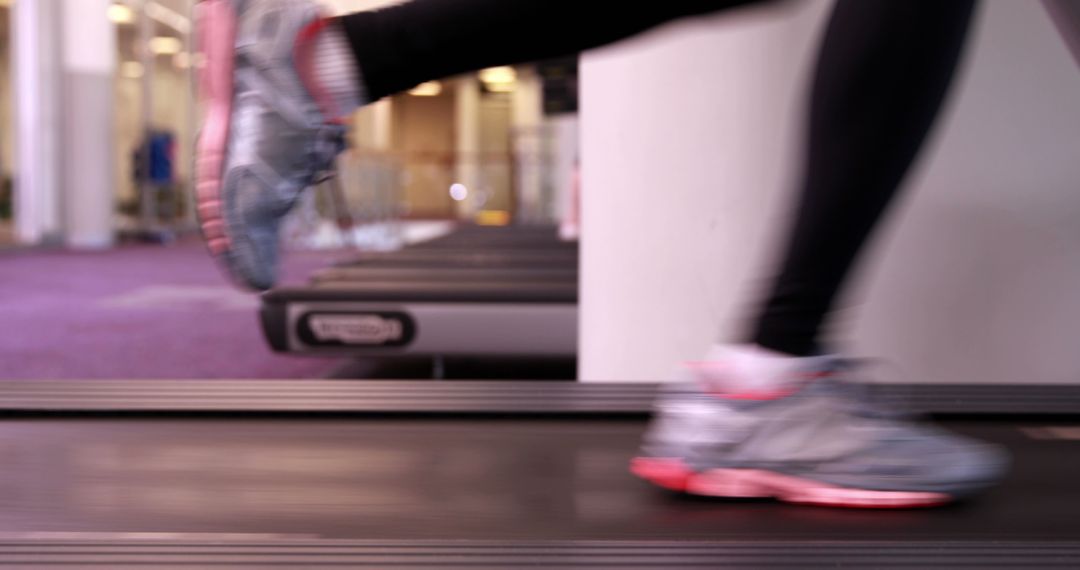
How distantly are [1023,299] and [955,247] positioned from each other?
0.42 ft

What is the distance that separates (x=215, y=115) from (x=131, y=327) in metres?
2.95

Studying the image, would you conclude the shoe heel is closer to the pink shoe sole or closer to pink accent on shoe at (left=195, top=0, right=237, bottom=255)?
the pink shoe sole

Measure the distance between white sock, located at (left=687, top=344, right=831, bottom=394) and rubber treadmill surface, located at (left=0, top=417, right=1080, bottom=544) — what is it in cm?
10

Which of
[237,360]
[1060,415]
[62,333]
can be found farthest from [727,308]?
[62,333]

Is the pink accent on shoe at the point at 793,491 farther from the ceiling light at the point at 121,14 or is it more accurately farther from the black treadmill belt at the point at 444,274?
the ceiling light at the point at 121,14

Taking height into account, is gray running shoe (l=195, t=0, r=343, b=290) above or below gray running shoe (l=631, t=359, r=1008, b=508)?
above

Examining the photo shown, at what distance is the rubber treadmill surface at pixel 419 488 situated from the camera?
2.63ft

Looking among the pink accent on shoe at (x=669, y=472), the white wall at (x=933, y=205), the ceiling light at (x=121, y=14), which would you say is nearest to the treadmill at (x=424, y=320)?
A: the white wall at (x=933, y=205)

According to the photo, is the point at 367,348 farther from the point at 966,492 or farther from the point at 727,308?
the point at 966,492

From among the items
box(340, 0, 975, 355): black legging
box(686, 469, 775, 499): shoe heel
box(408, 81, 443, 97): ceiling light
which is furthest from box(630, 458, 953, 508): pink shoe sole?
box(408, 81, 443, 97): ceiling light

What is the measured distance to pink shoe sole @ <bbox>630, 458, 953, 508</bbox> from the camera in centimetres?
86

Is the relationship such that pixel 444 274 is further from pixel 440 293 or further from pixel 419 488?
pixel 419 488

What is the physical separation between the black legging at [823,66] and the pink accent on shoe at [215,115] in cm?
11

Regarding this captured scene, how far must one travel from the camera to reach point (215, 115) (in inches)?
34.9
